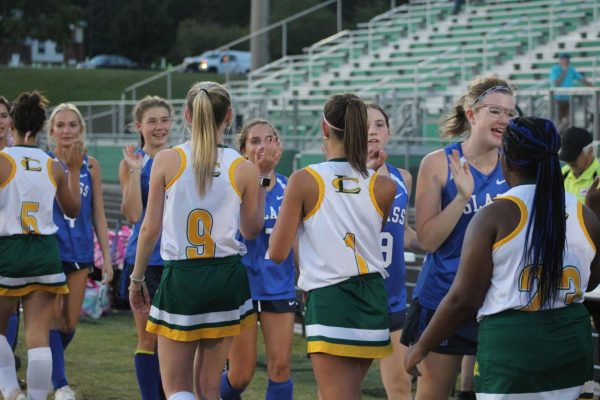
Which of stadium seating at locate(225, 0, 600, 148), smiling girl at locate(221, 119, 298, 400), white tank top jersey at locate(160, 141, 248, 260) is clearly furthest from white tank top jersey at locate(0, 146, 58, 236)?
stadium seating at locate(225, 0, 600, 148)

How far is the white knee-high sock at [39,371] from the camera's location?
6535 mm

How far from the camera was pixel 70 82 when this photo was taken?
49.2 m

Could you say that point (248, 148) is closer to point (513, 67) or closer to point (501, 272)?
point (501, 272)

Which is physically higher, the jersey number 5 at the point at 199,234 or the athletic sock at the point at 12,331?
the jersey number 5 at the point at 199,234

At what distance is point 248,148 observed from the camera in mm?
6684

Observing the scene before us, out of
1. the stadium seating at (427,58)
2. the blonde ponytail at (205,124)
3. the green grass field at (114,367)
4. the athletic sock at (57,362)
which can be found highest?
the stadium seating at (427,58)

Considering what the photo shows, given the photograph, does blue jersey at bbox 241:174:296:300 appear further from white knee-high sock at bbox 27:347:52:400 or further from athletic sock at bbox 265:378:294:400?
white knee-high sock at bbox 27:347:52:400

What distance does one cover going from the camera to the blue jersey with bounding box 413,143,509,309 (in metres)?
5.21

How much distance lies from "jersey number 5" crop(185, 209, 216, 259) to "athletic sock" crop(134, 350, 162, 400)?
1613 mm

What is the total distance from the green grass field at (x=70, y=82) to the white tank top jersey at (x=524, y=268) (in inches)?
1519

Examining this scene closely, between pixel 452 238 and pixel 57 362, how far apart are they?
3.29 metres

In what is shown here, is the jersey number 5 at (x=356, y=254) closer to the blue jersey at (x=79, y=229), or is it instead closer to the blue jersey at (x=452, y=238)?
the blue jersey at (x=452, y=238)

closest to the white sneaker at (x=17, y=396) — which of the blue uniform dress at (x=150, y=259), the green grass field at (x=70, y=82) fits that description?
the blue uniform dress at (x=150, y=259)

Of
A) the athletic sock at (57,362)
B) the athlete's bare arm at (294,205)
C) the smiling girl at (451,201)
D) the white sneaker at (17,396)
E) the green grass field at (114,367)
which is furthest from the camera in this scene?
the green grass field at (114,367)
